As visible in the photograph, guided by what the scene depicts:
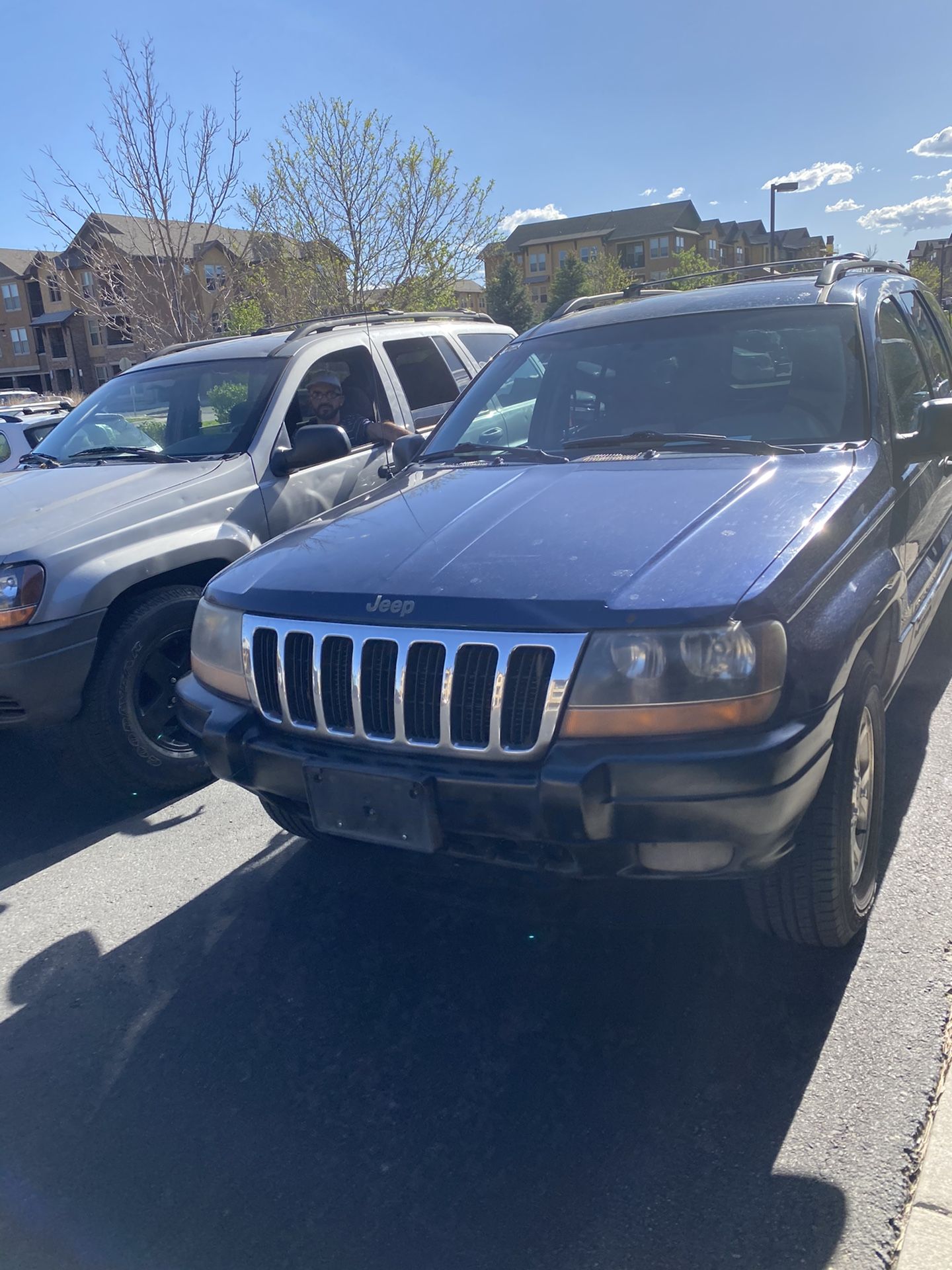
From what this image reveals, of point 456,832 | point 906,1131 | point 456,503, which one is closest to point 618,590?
point 456,832

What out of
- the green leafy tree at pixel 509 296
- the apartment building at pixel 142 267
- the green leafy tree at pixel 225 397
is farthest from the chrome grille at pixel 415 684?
the green leafy tree at pixel 509 296

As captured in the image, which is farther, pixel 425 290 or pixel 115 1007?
pixel 425 290

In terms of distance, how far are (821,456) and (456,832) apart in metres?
1.69

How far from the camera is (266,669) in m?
2.85

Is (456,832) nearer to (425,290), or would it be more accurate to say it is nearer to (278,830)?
(278,830)

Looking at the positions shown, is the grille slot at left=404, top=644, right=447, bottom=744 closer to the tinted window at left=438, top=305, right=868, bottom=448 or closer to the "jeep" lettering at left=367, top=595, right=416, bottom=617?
the "jeep" lettering at left=367, top=595, right=416, bottom=617

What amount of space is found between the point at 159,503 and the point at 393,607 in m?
2.26

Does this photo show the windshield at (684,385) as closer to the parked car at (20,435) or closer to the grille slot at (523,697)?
the grille slot at (523,697)

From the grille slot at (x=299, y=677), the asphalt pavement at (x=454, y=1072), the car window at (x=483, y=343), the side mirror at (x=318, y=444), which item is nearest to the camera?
the asphalt pavement at (x=454, y=1072)

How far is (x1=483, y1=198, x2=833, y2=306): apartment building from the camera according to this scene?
78.9 meters

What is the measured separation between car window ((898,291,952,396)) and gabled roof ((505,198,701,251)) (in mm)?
79411

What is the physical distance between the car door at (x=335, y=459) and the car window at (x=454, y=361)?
660 millimetres

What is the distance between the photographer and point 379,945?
128 inches

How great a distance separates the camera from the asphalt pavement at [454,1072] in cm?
215
